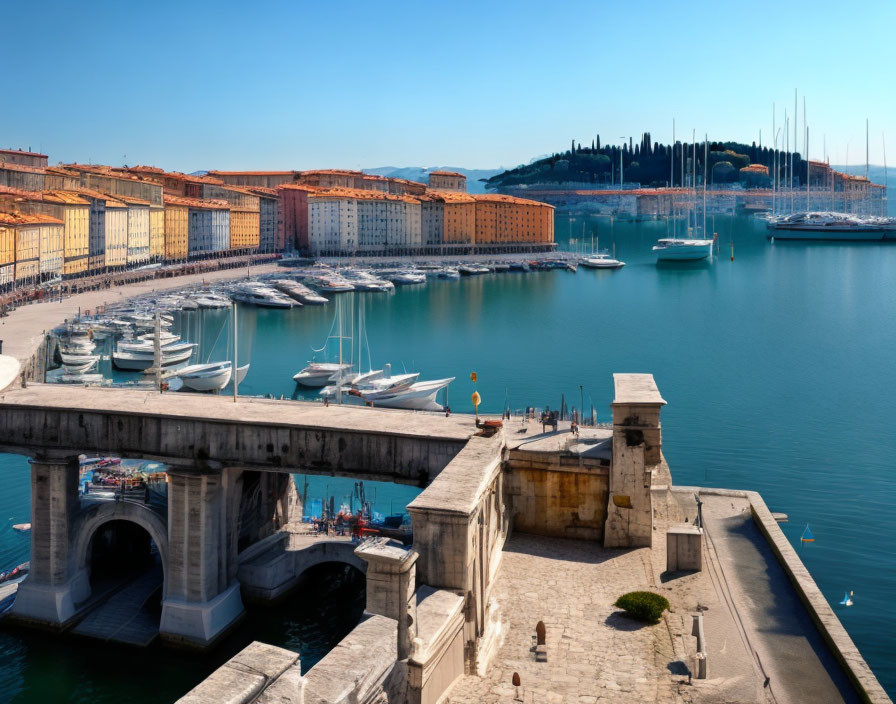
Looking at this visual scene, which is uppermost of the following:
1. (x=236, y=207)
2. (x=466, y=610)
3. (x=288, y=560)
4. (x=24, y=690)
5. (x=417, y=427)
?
(x=236, y=207)

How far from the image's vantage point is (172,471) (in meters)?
16.3

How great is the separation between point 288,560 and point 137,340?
30826 mm

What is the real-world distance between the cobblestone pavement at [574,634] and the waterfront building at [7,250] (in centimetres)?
4699

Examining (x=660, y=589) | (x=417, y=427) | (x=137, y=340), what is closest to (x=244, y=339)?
(x=137, y=340)

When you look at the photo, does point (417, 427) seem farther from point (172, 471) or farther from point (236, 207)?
point (236, 207)

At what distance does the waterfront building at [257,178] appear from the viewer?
117812 mm

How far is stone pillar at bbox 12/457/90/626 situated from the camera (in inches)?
657

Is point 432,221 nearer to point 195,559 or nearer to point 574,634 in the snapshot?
point 195,559

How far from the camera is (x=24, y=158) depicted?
3130 inches

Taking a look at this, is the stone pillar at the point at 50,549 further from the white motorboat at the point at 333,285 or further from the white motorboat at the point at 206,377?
the white motorboat at the point at 333,285

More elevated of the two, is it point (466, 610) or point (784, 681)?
point (466, 610)

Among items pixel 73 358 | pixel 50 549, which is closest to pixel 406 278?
pixel 73 358

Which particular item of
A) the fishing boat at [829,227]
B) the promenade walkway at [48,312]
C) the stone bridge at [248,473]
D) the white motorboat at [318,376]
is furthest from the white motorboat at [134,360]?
the fishing boat at [829,227]

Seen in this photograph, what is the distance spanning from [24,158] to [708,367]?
201 feet
